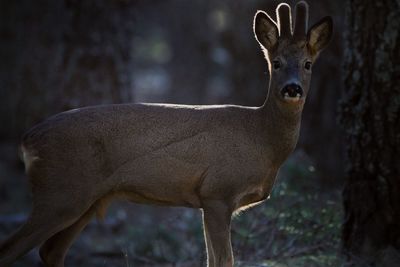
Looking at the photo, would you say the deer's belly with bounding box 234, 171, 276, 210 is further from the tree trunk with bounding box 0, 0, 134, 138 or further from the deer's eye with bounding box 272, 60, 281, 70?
the tree trunk with bounding box 0, 0, 134, 138

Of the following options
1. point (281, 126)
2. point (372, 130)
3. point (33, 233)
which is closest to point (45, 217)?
point (33, 233)

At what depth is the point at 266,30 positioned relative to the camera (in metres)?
8.26

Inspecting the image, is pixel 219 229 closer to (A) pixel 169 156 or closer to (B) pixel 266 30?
(A) pixel 169 156

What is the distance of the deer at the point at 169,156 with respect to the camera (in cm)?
750

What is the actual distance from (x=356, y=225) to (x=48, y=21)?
11595 millimetres

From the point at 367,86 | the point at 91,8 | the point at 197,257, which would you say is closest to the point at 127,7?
the point at 91,8

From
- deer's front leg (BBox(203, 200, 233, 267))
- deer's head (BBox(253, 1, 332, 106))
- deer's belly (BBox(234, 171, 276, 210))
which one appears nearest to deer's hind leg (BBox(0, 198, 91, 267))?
deer's front leg (BBox(203, 200, 233, 267))

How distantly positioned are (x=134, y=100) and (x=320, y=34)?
858 cm

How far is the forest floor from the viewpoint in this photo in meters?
9.20

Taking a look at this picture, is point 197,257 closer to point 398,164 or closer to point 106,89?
point 398,164

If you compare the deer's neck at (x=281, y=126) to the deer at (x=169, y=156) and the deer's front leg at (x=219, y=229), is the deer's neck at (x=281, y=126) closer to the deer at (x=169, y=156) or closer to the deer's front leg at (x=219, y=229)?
the deer at (x=169, y=156)

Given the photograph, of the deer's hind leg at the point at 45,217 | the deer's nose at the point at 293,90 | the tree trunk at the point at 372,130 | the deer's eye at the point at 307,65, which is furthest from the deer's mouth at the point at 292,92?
the deer's hind leg at the point at 45,217

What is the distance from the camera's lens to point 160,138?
305 inches

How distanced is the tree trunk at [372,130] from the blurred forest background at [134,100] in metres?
0.49
